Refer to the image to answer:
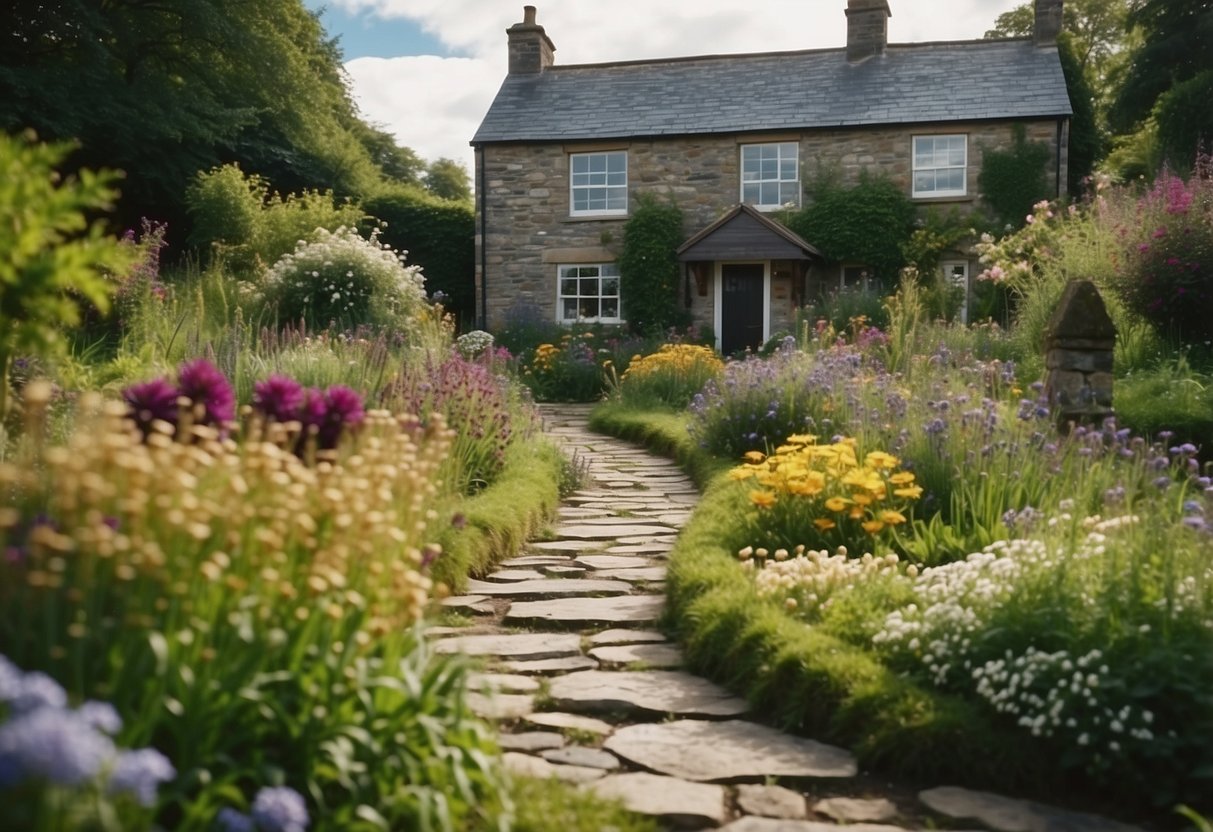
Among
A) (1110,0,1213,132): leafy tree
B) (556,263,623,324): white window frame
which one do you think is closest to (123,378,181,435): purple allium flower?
(556,263,623,324): white window frame

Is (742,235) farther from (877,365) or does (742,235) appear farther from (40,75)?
(40,75)

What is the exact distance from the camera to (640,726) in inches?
144

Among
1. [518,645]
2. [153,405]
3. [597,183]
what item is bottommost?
[518,645]

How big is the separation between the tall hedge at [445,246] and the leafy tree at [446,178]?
25082 millimetres

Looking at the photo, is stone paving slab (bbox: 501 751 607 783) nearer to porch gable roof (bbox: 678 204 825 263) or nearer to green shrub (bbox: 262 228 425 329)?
green shrub (bbox: 262 228 425 329)

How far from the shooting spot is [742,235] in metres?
19.0

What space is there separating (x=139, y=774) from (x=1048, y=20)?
21.4 metres

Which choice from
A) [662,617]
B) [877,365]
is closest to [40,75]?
[877,365]

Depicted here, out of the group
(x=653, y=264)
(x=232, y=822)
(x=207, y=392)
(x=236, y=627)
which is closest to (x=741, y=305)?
(x=653, y=264)

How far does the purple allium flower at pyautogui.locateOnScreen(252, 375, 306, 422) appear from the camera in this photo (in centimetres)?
344

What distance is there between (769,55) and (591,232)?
5.13m

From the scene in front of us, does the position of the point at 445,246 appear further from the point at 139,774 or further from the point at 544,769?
the point at 139,774

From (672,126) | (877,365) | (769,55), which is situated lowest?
(877,365)

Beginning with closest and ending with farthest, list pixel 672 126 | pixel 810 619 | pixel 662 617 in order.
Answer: pixel 810 619 → pixel 662 617 → pixel 672 126
